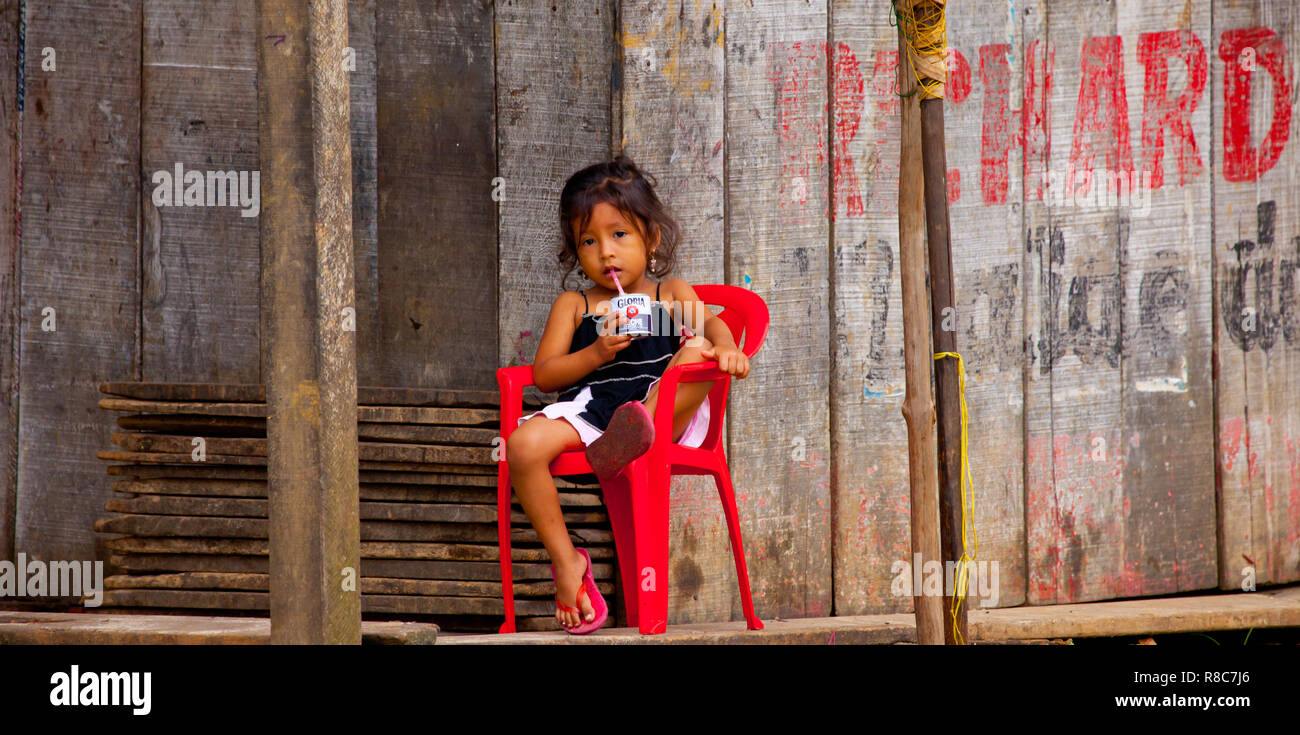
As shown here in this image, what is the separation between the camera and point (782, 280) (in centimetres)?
331

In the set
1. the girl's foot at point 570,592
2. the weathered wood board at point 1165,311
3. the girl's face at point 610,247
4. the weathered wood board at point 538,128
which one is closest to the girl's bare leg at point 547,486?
the girl's foot at point 570,592

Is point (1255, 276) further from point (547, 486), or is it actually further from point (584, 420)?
point (547, 486)

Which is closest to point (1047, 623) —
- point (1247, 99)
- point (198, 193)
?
point (1247, 99)

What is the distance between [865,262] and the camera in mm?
3338

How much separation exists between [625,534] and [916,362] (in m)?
1.03

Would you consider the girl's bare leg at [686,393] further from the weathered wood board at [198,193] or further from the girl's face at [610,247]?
the weathered wood board at [198,193]

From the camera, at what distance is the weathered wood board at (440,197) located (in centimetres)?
331

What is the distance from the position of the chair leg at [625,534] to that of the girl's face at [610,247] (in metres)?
0.56

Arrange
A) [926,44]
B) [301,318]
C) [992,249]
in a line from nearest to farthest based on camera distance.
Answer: [301,318]
[926,44]
[992,249]

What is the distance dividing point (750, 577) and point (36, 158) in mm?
2413

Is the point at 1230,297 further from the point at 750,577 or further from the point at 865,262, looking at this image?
the point at 750,577

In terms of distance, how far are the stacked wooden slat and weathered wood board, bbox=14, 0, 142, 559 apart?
0.23 meters

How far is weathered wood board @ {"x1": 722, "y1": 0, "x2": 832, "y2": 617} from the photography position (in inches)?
129
